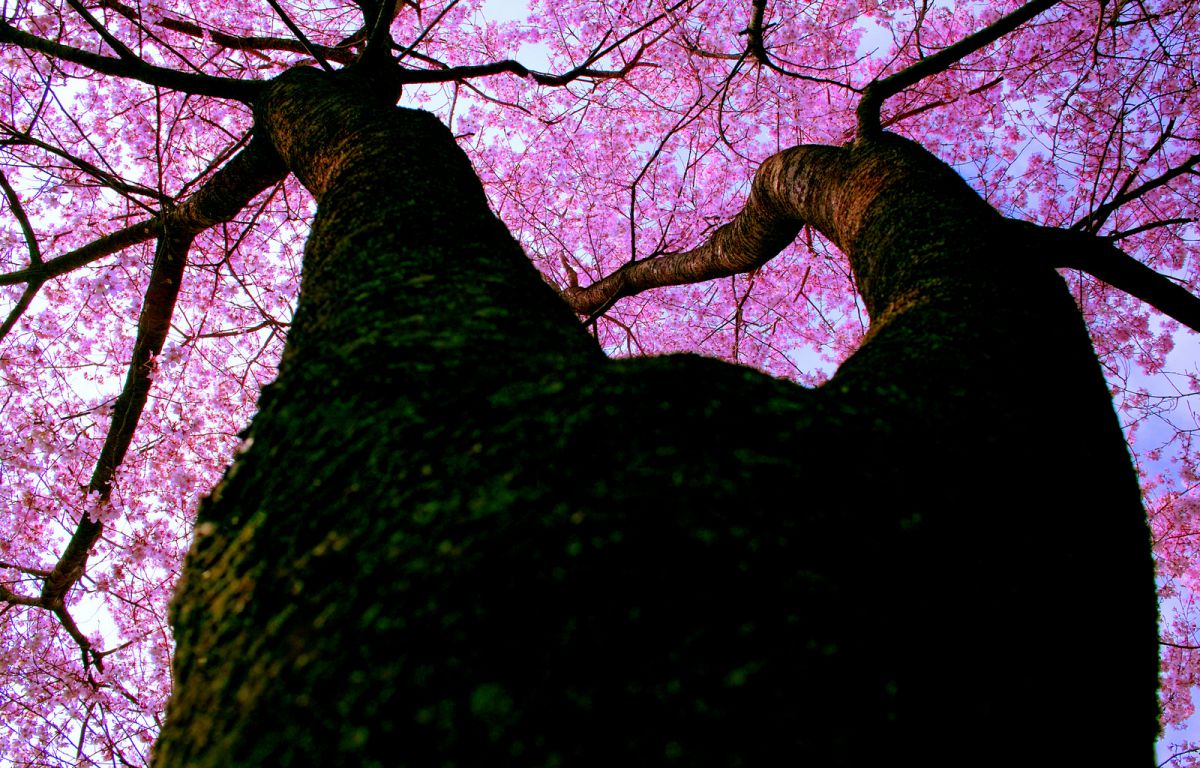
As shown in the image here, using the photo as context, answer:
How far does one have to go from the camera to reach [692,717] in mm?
457

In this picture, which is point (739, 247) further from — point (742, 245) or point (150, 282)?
point (150, 282)

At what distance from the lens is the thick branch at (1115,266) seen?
2.30 metres

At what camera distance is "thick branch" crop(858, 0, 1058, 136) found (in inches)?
101

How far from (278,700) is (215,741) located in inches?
3.7

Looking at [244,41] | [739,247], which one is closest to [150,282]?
[244,41]

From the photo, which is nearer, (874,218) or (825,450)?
(825,450)

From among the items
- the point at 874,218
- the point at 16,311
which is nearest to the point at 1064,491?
the point at 874,218

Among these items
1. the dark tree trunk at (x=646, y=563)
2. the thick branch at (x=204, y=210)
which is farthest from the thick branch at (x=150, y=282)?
the dark tree trunk at (x=646, y=563)

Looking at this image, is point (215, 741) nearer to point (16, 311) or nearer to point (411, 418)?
point (411, 418)

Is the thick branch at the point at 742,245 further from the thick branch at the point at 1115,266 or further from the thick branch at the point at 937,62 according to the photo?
the thick branch at the point at 1115,266

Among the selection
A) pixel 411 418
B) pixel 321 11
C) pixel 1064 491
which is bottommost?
pixel 1064 491

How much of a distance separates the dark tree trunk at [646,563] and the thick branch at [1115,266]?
1.54m

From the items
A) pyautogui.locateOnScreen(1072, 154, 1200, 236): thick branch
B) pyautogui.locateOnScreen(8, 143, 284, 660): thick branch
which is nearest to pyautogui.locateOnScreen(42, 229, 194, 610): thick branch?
pyautogui.locateOnScreen(8, 143, 284, 660): thick branch

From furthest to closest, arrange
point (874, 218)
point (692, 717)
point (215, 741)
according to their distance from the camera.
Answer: point (874, 218)
point (215, 741)
point (692, 717)
